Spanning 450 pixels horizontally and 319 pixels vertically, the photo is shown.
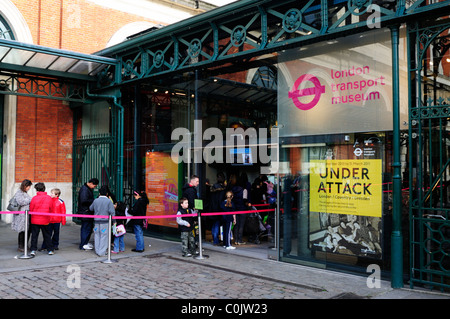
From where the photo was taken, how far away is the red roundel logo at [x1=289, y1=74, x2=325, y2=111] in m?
8.52

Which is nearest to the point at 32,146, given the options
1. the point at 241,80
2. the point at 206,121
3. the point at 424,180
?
the point at 206,121

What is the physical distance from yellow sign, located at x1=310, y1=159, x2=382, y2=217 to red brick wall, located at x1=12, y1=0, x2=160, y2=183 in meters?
10.4

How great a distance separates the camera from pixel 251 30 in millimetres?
10023

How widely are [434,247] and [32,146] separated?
1305 cm

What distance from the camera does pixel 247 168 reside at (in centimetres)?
1686

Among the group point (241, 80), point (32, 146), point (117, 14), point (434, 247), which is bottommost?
point (434, 247)

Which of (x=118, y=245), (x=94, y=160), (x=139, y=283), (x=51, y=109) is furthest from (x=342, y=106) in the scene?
(x=51, y=109)

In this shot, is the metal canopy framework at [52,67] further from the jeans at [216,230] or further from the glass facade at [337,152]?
the glass facade at [337,152]

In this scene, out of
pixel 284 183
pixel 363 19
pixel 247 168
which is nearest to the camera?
pixel 363 19

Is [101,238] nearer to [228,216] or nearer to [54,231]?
[54,231]

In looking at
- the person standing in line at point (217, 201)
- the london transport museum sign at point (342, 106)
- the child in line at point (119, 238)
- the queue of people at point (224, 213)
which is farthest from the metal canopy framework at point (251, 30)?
the child in line at point (119, 238)

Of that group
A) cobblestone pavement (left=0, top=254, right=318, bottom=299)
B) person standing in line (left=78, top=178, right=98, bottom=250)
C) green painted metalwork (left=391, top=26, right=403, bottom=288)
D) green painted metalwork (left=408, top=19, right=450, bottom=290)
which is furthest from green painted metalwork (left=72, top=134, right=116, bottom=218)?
green painted metalwork (left=408, top=19, right=450, bottom=290)
